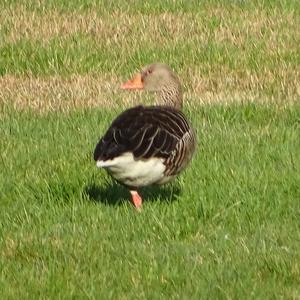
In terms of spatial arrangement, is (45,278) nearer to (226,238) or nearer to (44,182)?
(226,238)

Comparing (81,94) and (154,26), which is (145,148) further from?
(154,26)

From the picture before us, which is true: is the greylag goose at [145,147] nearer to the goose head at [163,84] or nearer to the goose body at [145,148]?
the goose body at [145,148]

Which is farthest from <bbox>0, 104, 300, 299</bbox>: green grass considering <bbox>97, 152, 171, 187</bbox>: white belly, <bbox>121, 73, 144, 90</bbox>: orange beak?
<bbox>121, 73, 144, 90</bbox>: orange beak

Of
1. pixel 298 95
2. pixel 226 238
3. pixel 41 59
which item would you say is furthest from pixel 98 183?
pixel 41 59

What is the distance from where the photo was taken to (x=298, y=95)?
11.7m

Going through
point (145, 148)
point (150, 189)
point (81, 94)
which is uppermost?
point (145, 148)

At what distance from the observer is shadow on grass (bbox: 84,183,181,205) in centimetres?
846

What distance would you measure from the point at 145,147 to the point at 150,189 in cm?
123

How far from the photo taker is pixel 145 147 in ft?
25.7

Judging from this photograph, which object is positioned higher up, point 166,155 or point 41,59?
point 166,155

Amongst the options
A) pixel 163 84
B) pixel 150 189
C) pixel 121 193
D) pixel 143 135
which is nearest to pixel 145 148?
pixel 143 135

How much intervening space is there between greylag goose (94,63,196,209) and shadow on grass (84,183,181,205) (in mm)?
325

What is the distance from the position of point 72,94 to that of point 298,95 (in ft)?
7.70

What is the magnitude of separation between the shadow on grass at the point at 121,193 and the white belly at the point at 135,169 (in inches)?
13.5
